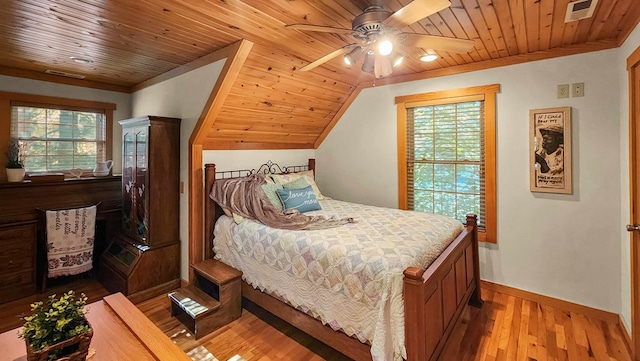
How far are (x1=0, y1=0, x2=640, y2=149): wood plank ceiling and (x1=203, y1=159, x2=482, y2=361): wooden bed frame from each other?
1.17 m

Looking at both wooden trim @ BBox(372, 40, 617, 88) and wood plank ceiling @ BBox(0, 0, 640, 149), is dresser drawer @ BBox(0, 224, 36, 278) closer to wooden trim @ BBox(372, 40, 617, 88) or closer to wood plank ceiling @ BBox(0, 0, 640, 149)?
wood plank ceiling @ BBox(0, 0, 640, 149)

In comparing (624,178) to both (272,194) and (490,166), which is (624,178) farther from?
(272,194)

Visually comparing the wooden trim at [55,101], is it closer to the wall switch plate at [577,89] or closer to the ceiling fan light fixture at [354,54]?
the ceiling fan light fixture at [354,54]

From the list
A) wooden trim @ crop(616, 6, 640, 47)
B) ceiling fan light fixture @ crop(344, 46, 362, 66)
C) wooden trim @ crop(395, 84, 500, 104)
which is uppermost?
wooden trim @ crop(616, 6, 640, 47)

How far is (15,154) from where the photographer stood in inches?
132

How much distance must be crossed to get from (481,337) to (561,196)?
1526mm

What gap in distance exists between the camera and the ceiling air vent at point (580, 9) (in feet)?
6.31

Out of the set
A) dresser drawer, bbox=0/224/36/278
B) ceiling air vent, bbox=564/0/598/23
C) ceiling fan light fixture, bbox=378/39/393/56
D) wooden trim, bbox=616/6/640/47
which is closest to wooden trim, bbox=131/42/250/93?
ceiling fan light fixture, bbox=378/39/393/56

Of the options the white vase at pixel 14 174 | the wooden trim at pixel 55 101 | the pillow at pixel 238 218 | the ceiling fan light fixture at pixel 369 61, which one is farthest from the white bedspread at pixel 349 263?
the wooden trim at pixel 55 101

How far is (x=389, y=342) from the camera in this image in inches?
69.3

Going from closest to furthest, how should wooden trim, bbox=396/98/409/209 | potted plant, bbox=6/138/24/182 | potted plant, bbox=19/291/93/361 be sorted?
potted plant, bbox=19/291/93/361 < potted plant, bbox=6/138/24/182 < wooden trim, bbox=396/98/409/209

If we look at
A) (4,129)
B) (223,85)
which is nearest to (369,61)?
(223,85)

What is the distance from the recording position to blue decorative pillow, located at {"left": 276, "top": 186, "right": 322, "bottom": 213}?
10.8 feet

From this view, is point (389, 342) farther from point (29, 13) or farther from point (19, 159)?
point (19, 159)
